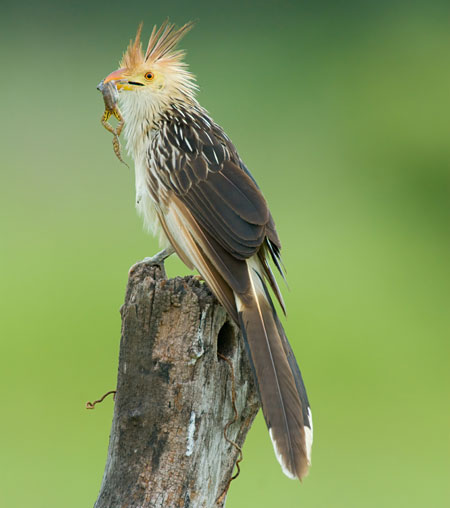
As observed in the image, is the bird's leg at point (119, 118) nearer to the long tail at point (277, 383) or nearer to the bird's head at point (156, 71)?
the bird's head at point (156, 71)

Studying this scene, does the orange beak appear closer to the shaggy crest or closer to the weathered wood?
the shaggy crest

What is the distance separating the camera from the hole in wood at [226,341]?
8.14 feet

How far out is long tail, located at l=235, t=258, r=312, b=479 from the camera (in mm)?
2242

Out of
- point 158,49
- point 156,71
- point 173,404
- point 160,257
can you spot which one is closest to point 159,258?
point 160,257

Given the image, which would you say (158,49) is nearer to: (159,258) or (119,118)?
(119,118)

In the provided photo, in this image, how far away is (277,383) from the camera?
2.35 m

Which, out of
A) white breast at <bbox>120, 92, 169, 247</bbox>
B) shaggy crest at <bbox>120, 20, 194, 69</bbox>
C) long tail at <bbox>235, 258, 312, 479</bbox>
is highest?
shaggy crest at <bbox>120, 20, 194, 69</bbox>

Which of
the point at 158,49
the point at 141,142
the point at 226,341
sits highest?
the point at 158,49

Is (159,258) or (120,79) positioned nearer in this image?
(159,258)

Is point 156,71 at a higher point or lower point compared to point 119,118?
higher

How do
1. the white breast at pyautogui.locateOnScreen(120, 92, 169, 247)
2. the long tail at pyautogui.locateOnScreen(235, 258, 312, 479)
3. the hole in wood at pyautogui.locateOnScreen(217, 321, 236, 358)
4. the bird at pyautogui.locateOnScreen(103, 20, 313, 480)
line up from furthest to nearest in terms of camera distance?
1. the white breast at pyautogui.locateOnScreen(120, 92, 169, 247)
2. the hole in wood at pyautogui.locateOnScreen(217, 321, 236, 358)
3. the bird at pyautogui.locateOnScreen(103, 20, 313, 480)
4. the long tail at pyautogui.locateOnScreen(235, 258, 312, 479)

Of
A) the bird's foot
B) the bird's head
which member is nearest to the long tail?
the bird's foot

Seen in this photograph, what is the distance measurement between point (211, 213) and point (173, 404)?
0.72 m

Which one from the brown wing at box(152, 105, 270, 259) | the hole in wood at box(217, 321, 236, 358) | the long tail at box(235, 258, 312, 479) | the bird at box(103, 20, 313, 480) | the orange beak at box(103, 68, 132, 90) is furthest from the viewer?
the orange beak at box(103, 68, 132, 90)
